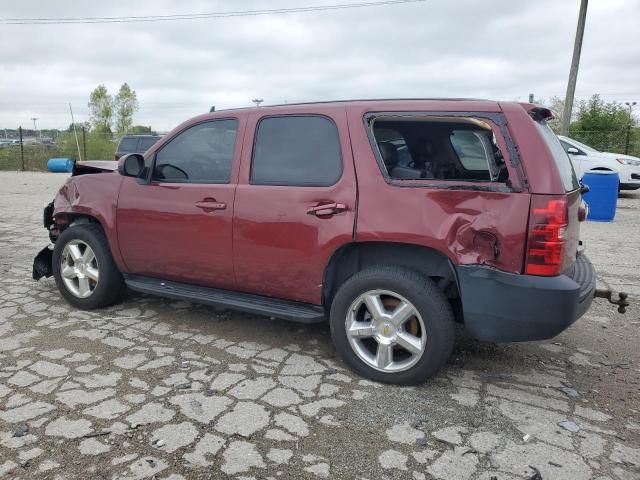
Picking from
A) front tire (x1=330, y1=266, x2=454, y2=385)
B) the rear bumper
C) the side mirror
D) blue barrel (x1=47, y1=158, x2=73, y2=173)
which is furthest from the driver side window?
blue barrel (x1=47, y1=158, x2=73, y2=173)

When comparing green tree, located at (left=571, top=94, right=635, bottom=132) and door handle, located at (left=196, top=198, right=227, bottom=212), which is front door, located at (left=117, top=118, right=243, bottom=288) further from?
green tree, located at (left=571, top=94, right=635, bottom=132)

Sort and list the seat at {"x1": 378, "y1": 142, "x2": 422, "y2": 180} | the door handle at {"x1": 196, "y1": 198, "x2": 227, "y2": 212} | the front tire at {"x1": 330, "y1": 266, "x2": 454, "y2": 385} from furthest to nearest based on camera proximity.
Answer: the door handle at {"x1": 196, "y1": 198, "x2": 227, "y2": 212} → the seat at {"x1": 378, "y1": 142, "x2": 422, "y2": 180} → the front tire at {"x1": 330, "y1": 266, "x2": 454, "y2": 385}

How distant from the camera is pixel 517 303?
9.43 ft

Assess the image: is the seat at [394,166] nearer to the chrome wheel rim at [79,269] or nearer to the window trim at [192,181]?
the window trim at [192,181]

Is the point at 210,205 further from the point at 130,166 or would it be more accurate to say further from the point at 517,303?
the point at 517,303

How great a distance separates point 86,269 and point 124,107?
1331 inches

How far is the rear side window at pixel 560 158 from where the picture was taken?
298 cm

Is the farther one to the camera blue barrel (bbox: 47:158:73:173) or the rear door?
blue barrel (bbox: 47:158:73:173)

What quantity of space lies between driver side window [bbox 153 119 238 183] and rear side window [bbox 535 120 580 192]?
2.13 metres

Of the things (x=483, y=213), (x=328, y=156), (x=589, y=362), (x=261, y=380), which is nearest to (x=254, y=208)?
(x=328, y=156)

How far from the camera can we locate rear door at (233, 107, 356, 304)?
334 centimetres

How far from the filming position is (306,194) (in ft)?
11.2

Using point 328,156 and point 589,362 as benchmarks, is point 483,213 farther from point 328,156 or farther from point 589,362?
point 589,362

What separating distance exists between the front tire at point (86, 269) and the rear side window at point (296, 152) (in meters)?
1.71
